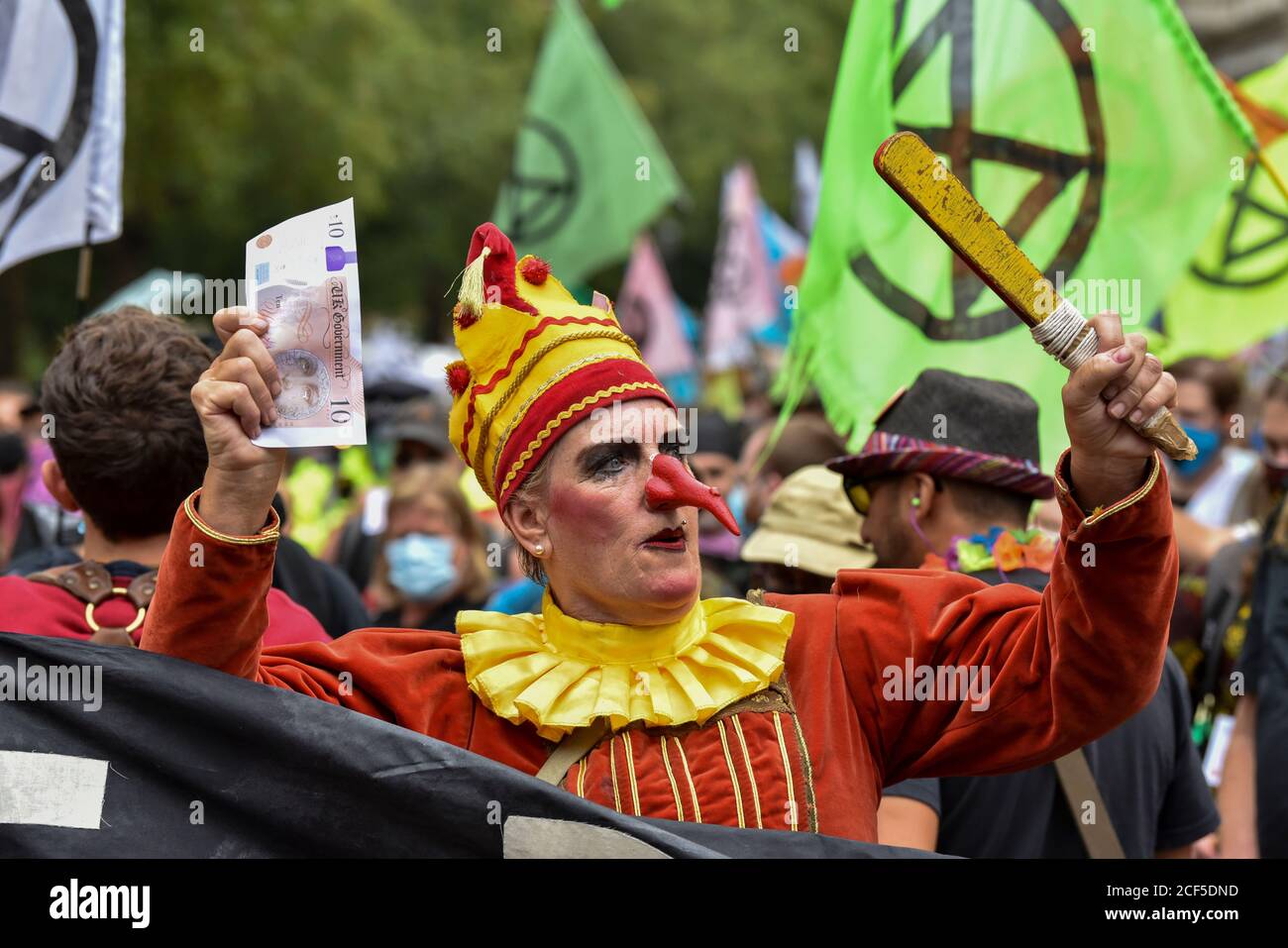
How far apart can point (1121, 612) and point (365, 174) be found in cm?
2290

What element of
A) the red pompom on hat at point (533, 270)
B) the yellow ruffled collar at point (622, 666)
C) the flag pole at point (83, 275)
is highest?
the flag pole at point (83, 275)

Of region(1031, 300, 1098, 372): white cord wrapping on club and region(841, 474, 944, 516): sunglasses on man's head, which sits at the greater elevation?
region(1031, 300, 1098, 372): white cord wrapping on club

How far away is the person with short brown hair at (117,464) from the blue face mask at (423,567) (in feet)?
8.59

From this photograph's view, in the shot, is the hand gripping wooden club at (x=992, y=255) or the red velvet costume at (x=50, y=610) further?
the red velvet costume at (x=50, y=610)

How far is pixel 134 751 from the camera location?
231 centimetres

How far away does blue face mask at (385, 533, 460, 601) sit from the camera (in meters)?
5.82

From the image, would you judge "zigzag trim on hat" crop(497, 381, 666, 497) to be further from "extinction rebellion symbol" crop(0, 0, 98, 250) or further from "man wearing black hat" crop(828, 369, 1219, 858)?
"extinction rebellion symbol" crop(0, 0, 98, 250)

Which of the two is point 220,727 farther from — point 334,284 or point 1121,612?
point 1121,612

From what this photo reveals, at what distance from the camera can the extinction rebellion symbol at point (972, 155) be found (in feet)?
15.1

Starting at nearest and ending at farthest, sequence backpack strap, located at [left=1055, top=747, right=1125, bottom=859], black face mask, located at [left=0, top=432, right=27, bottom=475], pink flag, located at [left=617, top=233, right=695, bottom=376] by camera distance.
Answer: backpack strap, located at [left=1055, top=747, right=1125, bottom=859], black face mask, located at [left=0, top=432, right=27, bottom=475], pink flag, located at [left=617, top=233, right=695, bottom=376]

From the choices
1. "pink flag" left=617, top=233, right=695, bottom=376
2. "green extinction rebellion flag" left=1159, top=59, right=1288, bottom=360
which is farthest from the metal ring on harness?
"pink flag" left=617, top=233, right=695, bottom=376

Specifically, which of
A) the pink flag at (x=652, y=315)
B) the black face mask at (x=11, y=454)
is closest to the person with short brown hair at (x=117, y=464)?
the black face mask at (x=11, y=454)

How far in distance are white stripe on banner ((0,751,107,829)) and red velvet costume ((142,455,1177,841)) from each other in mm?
203

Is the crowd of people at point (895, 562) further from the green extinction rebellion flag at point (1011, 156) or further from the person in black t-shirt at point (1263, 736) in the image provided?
the green extinction rebellion flag at point (1011, 156)
